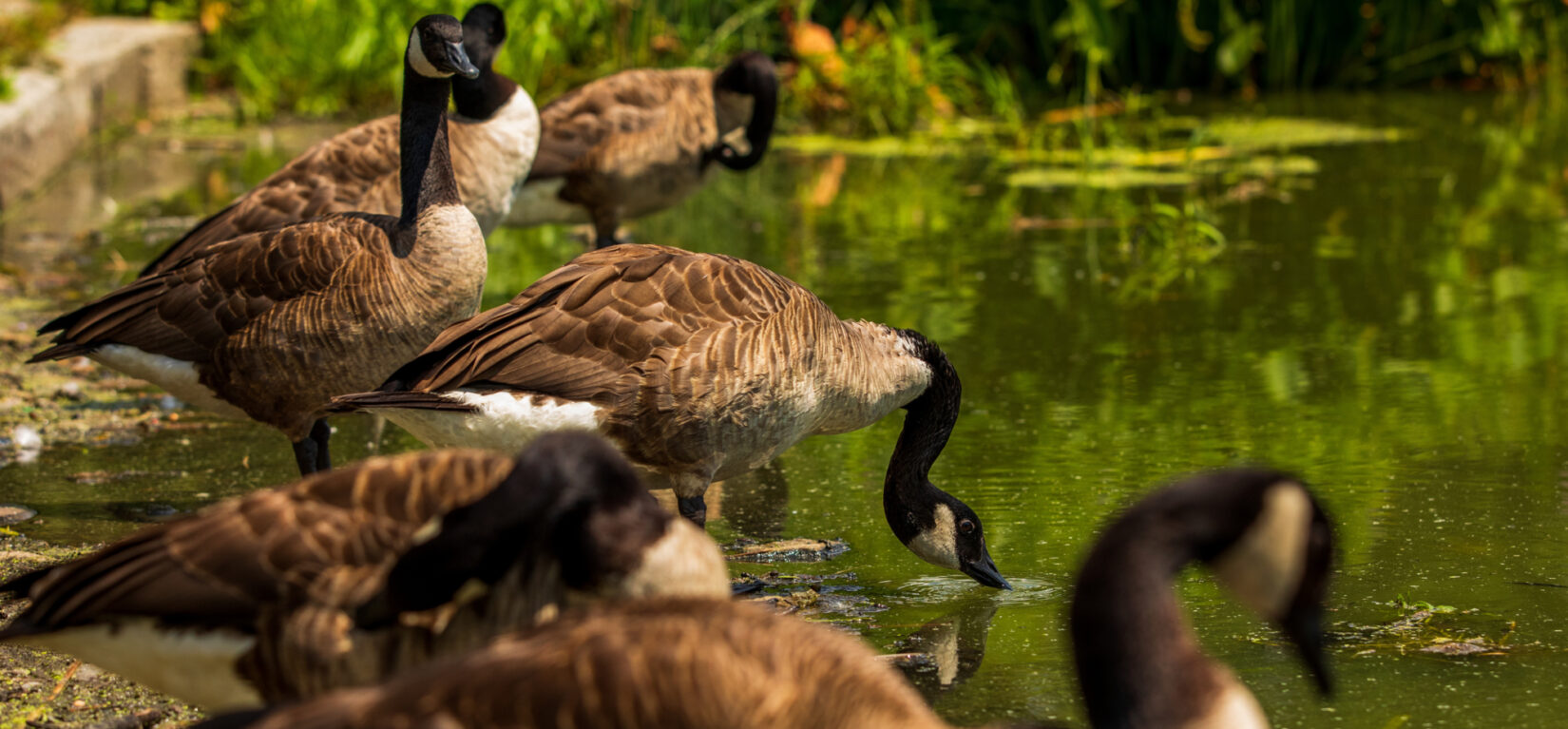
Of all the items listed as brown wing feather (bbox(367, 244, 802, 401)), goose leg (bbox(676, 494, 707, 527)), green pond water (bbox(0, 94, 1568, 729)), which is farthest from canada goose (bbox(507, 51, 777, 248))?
goose leg (bbox(676, 494, 707, 527))

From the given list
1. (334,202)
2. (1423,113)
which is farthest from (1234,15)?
(334,202)

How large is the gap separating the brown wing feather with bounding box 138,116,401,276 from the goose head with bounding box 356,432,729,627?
3.98m

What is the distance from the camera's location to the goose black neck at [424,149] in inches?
225

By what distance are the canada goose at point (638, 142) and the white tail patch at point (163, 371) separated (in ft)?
10.00

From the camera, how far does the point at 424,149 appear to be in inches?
231

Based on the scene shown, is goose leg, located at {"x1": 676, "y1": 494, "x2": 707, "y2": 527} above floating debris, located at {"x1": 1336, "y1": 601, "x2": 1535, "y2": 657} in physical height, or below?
below

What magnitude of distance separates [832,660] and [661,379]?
7.09 ft

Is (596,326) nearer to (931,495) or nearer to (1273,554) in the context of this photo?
(931,495)

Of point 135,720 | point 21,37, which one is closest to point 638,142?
point 135,720

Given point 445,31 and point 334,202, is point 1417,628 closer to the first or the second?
point 445,31

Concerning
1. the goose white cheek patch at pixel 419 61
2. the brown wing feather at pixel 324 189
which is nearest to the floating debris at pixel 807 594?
the goose white cheek patch at pixel 419 61

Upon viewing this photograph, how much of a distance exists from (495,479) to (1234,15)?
13.5 meters

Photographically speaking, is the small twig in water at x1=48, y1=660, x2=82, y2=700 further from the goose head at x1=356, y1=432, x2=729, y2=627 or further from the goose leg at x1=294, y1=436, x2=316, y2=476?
the goose leg at x1=294, y1=436, x2=316, y2=476

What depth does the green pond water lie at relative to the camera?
4.18 meters
